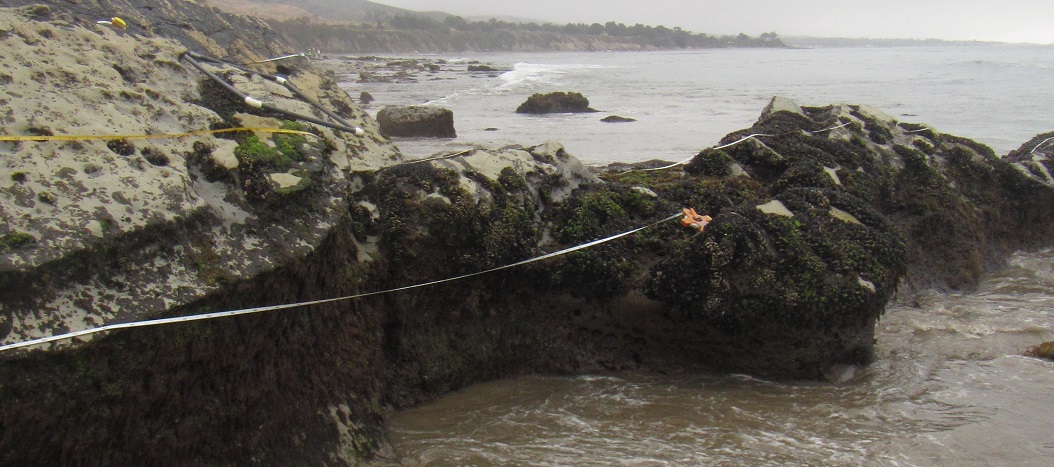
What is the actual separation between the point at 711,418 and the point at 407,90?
901 inches

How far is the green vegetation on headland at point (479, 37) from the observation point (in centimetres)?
7331

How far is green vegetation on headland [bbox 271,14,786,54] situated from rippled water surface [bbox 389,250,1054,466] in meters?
64.4

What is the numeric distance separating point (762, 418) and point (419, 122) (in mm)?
9753

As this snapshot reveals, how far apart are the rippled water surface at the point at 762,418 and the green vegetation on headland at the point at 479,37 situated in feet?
211

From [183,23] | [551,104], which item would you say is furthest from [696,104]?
[183,23]

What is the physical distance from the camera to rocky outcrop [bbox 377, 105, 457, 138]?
12727mm

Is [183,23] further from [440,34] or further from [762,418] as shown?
[440,34]

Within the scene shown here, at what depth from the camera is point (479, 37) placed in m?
99.9

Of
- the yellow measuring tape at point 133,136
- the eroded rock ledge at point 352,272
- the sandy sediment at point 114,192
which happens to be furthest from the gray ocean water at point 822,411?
the yellow measuring tape at point 133,136

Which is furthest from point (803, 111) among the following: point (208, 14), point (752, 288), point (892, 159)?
point (208, 14)

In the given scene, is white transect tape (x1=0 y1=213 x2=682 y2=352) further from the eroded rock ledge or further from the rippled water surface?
the rippled water surface

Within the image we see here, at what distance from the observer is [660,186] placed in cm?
515

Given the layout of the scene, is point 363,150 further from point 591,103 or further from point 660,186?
point 591,103

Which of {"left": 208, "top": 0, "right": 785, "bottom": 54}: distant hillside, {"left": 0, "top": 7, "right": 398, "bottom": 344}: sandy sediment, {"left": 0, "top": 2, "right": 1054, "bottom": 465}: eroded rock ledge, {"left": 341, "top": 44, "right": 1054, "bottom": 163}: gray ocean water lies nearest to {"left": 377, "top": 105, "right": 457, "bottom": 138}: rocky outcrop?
{"left": 341, "top": 44, "right": 1054, "bottom": 163}: gray ocean water
